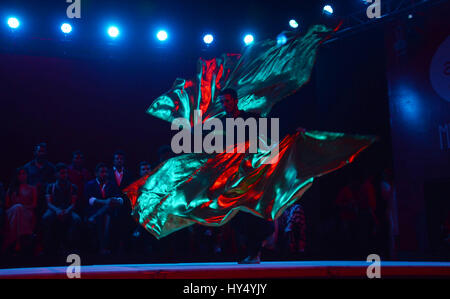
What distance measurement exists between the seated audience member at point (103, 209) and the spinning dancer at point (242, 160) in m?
1.04

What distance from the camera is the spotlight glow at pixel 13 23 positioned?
20.1ft

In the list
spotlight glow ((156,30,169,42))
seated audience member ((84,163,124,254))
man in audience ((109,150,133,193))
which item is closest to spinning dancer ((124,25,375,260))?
man in audience ((109,150,133,193))

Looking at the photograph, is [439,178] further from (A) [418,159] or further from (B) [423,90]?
(B) [423,90]

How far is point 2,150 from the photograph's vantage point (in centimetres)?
670

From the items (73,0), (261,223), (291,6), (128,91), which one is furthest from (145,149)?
(261,223)

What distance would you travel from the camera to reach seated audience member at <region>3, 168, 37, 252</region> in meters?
5.16

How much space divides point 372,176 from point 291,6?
9.26ft

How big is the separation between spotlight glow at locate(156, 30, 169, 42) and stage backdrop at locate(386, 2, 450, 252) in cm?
326

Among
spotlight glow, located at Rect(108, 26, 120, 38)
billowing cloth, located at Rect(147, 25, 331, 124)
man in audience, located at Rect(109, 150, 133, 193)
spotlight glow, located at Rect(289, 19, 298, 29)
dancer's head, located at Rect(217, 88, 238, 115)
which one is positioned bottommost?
man in audience, located at Rect(109, 150, 133, 193)

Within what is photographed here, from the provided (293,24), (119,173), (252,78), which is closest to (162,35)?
(293,24)

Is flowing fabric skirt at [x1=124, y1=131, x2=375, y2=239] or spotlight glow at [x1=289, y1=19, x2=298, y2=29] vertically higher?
spotlight glow at [x1=289, y1=19, x2=298, y2=29]

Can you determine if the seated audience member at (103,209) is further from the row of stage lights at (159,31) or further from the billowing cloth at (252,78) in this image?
the row of stage lights at (159,31)

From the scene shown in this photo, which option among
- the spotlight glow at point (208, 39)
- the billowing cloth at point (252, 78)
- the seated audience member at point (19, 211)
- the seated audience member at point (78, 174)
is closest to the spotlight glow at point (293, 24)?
the spotlight glow at point (208, 39)

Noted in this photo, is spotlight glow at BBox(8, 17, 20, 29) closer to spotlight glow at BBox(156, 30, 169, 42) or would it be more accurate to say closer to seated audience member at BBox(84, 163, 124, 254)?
spotlight glow at BBox(156, 30, 169, 42)
